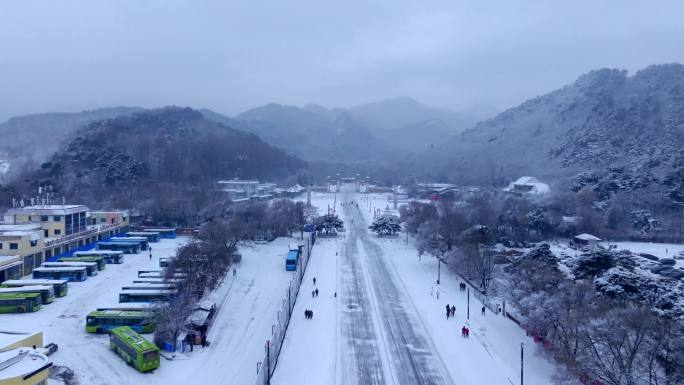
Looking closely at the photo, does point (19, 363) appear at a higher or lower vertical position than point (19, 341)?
higher

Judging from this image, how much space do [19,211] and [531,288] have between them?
31060 mm

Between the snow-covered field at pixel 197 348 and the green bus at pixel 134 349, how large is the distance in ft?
0.69

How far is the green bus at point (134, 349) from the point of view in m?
14.0

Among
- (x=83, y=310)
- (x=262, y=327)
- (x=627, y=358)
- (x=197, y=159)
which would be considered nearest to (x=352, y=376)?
(x=262, y=327)

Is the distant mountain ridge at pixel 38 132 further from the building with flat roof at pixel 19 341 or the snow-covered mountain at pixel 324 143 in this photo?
the building with flat roof at pixel 19 341

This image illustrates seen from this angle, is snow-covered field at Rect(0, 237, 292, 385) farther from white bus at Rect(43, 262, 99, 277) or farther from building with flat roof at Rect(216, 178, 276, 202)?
building with flat roof at Rect(216, 178, 276, 202)

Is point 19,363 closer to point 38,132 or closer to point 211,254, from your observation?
point 211,254

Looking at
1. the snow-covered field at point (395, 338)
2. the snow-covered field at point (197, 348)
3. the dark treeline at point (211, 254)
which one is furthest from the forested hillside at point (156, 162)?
the snow-covered field at point (395, 338)

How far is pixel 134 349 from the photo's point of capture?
14234 millimetres

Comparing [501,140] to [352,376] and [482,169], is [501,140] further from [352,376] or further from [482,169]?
[352,376]

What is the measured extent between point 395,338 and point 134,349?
8218 millimetres

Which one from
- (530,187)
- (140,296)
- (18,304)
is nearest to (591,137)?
(530,187)

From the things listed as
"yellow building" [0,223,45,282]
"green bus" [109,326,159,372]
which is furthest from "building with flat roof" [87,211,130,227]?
"green bus" [109,326,159,372]

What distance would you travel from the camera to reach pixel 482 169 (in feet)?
304
